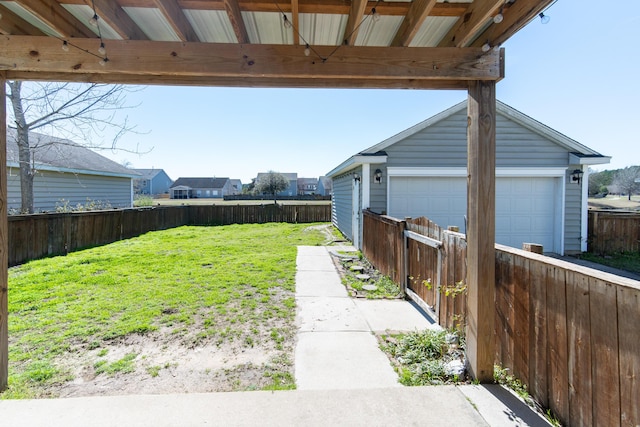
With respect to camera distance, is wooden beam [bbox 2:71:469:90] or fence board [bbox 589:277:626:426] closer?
fence board [bbox 589:277:626:426]

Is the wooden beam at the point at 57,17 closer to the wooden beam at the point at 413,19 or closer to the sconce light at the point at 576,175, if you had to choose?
the wooden beam at the point at 413,19

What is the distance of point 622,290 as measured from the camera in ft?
5.53

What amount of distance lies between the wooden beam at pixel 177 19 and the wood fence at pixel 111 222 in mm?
7647

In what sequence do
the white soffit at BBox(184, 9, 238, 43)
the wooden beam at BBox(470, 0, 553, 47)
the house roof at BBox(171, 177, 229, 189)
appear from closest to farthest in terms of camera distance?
the wooden beam at BBox(470, 0, 553, 47)
the white soffit at BBox(184, 9, 238, 43)
the house roof at BBox(171, 177, 229, 189)

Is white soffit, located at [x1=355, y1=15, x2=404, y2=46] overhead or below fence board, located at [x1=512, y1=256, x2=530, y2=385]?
overhead

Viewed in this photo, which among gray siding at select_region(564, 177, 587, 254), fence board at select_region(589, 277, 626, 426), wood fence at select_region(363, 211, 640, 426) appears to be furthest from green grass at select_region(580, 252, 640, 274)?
fence board at select_region(589, 277, 626, 426)

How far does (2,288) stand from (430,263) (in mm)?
4366

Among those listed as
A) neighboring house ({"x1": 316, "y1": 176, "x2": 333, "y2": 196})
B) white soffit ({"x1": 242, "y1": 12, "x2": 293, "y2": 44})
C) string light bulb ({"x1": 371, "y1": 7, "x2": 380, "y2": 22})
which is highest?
neighboring house ({"x1": 316, "y1": 176, "x2": 333, "y2": 196})

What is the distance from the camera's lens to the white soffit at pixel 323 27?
2.45 meters

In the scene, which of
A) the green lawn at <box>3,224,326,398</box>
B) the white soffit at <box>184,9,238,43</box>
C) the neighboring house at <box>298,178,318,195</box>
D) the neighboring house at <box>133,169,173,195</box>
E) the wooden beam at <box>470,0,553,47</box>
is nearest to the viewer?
the wooden beam at <box>470,0,553,47</box>

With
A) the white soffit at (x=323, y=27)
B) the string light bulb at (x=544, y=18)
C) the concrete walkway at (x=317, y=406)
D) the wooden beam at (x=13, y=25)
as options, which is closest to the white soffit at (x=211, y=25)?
the white soffit at (x=323, y=27)

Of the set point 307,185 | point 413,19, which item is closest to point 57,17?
point 413,19

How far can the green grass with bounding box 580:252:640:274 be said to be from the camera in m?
7.35

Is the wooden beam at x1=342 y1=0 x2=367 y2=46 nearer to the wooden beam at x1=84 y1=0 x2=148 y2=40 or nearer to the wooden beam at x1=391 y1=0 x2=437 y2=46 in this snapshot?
the wooden beam at x1=391 y1=0 x2=437 y2=46
